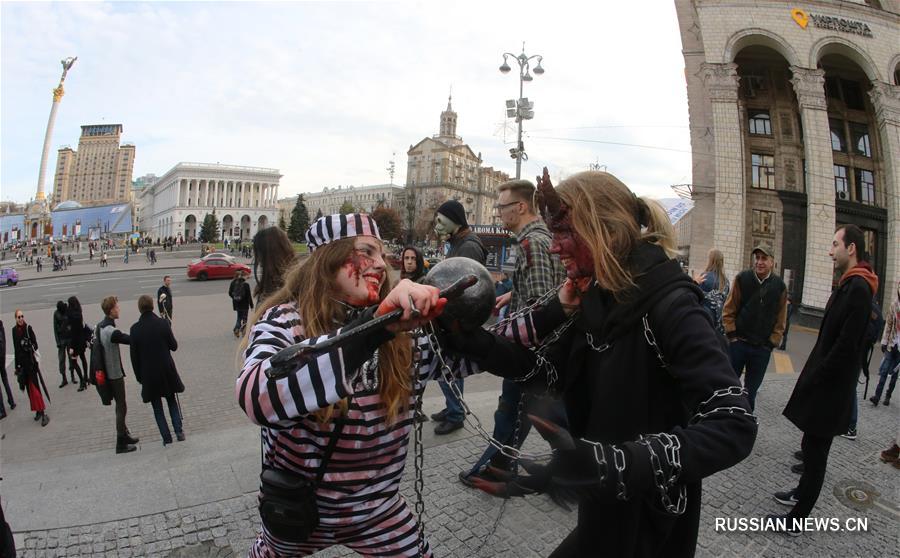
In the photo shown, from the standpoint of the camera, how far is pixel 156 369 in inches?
229

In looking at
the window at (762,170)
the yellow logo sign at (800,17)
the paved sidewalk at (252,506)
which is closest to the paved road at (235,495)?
the paved sidewalk at (252,506)

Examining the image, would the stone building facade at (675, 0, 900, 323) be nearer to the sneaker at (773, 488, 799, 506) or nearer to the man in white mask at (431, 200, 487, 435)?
the sneaker at (773, 488, 799, 506)

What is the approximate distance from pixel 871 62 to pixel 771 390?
25.2m

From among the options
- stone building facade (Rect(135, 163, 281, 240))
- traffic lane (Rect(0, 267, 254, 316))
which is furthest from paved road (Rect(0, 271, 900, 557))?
stone building facade (Rect(135, 163, 281, 240))

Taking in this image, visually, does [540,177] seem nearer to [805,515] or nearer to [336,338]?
[336,338]

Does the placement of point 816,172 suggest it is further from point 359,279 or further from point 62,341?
point 62,341

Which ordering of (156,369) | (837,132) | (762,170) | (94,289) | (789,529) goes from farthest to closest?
(837,132) → (762,170) → (94,289) → (156,369) → (789,529)

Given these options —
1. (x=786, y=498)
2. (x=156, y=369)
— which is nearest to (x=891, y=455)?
(x=786, y=498)

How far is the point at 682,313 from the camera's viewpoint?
4.85ft

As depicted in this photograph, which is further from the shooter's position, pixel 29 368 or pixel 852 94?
pixel 852 94

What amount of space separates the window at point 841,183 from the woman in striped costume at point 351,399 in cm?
3225

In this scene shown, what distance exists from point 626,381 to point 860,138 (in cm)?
3450

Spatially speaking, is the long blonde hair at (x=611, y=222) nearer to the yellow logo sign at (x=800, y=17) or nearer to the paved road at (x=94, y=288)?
the paved road at (x=94, y=288)

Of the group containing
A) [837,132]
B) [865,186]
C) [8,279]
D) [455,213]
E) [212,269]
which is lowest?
[8,279]
